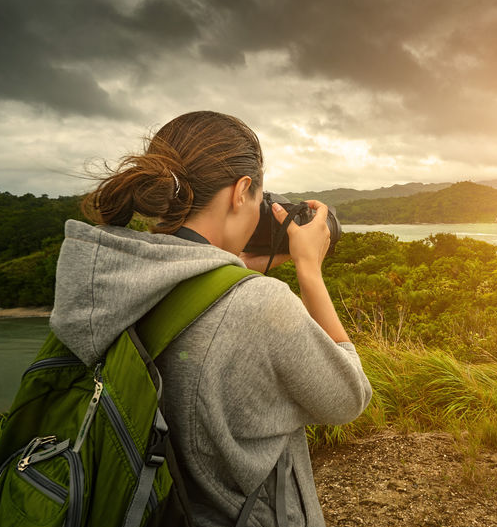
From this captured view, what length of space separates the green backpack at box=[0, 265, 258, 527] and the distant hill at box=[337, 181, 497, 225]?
81.0 ft

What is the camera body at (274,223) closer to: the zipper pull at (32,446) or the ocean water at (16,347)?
the zipper pull at (32,446)

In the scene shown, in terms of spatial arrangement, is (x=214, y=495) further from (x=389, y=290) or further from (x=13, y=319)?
(x=13, y=319)

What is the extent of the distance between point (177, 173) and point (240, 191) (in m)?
0.15

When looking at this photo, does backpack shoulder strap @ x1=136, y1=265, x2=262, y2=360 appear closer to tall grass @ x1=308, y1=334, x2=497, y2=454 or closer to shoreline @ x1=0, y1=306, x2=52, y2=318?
tall grass @ x1=308, y1=334, x2=497, y2=454

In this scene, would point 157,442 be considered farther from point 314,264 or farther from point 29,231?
point 29,231

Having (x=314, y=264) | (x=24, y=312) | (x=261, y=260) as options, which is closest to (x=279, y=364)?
(x=314, y=264)

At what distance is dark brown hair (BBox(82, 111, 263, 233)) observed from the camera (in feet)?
3.00

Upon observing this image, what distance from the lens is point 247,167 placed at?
102cm

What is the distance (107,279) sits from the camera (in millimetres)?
776

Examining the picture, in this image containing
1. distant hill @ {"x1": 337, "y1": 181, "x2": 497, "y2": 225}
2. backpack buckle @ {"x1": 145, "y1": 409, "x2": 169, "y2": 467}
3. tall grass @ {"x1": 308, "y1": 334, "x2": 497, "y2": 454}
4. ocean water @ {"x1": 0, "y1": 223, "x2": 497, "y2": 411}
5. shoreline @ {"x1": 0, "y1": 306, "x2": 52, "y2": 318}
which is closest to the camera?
backpack buckle @ {"x1": 145, "y1": 409, "x2": 169, "y2": 467}

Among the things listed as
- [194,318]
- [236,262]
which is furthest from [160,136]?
[194,318]

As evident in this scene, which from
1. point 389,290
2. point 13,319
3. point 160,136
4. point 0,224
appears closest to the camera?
point 160,136

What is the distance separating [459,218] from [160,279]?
30.4m

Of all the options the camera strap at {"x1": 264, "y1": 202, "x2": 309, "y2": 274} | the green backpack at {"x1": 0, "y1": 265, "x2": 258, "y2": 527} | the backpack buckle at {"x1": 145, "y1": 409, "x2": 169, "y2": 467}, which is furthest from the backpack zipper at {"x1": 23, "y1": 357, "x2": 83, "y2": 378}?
the camera strap at {"x1": 264, "y1": 202, "x2": 309, "y2": 274}
